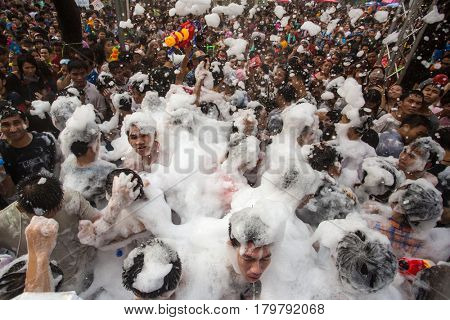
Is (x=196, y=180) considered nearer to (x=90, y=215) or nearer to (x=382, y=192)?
(x=90, y=215)

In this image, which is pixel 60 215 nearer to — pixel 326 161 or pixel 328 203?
pixel 328 203

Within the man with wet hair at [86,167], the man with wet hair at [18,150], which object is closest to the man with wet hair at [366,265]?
the man with wet hair at [86,167]

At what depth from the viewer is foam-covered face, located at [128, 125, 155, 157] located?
2.73 m

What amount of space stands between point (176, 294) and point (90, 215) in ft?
2.56

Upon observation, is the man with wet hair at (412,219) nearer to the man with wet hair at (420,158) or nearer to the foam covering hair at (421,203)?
the foam covering hair at (421,203)

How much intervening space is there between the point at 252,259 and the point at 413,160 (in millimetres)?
1906

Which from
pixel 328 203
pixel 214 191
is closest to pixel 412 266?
pixel 328 203

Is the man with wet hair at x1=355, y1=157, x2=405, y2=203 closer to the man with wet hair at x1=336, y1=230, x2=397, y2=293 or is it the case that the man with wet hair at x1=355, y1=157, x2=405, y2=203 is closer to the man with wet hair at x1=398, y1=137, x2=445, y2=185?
the man with wet hair at x1=398, y1=137, x2=445, y2=185

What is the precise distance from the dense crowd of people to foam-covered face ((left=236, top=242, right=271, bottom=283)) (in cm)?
1

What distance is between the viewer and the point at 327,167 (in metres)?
2.63

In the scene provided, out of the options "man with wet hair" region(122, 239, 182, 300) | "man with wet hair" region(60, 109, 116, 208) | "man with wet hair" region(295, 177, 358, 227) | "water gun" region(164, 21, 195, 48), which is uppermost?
"water gun" region(164, 21, 195, 48)

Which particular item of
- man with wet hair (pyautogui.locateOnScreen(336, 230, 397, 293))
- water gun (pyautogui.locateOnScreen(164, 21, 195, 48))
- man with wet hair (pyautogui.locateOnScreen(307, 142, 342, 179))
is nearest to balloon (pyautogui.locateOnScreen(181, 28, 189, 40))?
water gun (pyautogui.locateOnScreen(164, 21, 195, 48))

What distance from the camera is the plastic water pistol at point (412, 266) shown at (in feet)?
6.53
